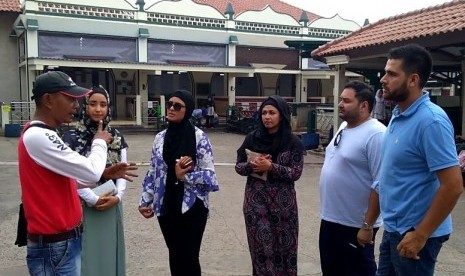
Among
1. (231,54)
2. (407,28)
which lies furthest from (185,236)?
(231,54)

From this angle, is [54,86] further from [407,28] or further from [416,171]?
[407,28]

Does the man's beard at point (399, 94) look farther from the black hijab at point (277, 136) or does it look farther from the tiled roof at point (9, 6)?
the tiled roof at point (9, 6)

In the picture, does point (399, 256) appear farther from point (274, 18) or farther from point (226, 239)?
point (274, 18)

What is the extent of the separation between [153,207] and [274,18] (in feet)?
69.0

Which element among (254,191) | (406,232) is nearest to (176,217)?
(254,191)

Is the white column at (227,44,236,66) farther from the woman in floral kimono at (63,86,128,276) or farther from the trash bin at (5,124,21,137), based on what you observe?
the woman in floral kimono at (63,86,128,276)

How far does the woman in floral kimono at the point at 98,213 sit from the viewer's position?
9.89ft


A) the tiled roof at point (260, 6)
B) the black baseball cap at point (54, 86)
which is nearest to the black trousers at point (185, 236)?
the black baseball cap at point (54, 86)

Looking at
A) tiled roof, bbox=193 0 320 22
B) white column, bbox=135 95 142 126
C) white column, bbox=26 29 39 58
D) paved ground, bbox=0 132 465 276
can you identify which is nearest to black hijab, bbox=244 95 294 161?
paved ground, bbox=0 132 465 276

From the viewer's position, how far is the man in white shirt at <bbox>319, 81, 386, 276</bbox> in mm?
3033

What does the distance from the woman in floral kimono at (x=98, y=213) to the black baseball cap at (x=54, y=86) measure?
2.31 feet

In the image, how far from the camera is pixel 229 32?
22266 mm

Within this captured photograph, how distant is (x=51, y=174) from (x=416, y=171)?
184cm

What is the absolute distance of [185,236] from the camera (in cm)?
344
